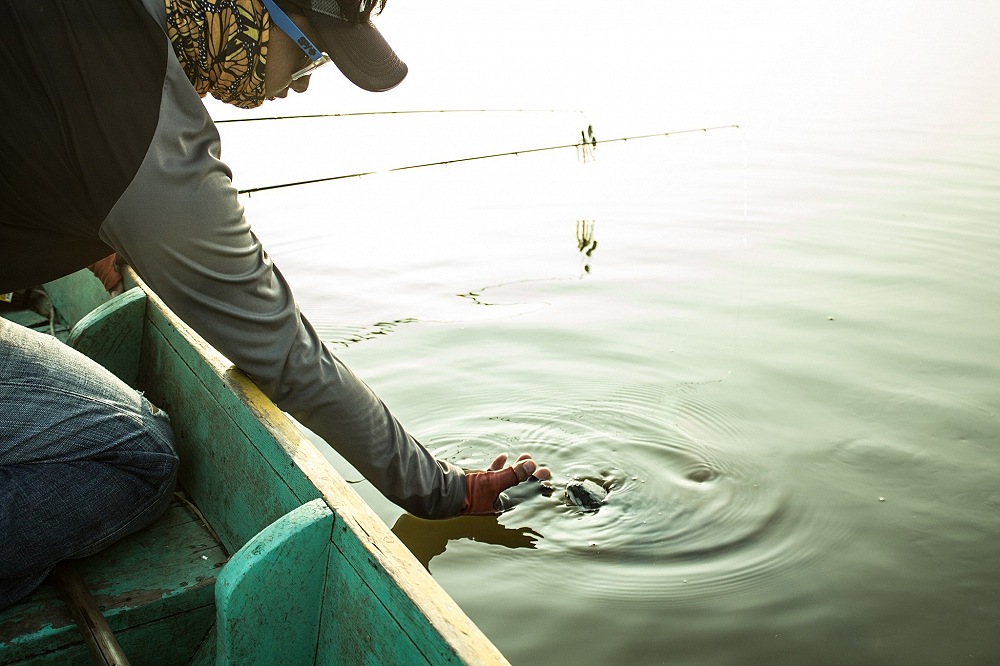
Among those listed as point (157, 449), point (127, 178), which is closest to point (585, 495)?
point (157, 449)

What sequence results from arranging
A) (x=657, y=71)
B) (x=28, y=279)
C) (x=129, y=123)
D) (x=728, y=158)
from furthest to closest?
(x=657, y=71)
(x=728, y=158)
(x=28, y=279)
(x=129, y=123)

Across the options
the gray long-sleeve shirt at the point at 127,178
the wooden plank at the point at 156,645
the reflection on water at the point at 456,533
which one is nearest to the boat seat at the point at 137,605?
the wooden plank at the point at 156,645

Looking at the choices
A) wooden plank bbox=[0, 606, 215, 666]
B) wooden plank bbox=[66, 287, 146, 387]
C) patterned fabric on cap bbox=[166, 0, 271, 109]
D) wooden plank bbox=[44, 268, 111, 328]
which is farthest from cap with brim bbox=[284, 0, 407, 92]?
wooden plank bbox=[44, 268, 111, 328]

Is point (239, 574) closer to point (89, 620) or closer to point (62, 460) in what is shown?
point (89, 620)

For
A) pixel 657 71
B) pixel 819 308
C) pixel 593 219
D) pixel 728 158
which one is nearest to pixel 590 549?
pixel 819 308

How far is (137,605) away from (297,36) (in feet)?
4.14

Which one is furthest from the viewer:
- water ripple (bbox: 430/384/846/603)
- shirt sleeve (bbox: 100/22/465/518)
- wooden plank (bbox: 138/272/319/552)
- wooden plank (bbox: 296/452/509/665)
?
water ripple (bbox: 430/384/846/603)

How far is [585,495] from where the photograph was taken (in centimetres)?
323

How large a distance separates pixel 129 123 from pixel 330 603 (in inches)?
38.7

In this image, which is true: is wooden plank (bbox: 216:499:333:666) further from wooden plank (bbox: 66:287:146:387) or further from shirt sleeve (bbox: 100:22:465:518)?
wooden plank (bbox: 66:287:146:387)

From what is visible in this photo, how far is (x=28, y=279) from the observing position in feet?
6.58

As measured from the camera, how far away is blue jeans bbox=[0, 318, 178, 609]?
193 centimetres

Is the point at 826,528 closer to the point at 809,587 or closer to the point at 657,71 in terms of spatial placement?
the point at 809,587

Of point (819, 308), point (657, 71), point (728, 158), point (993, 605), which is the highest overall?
point (657, 71)
